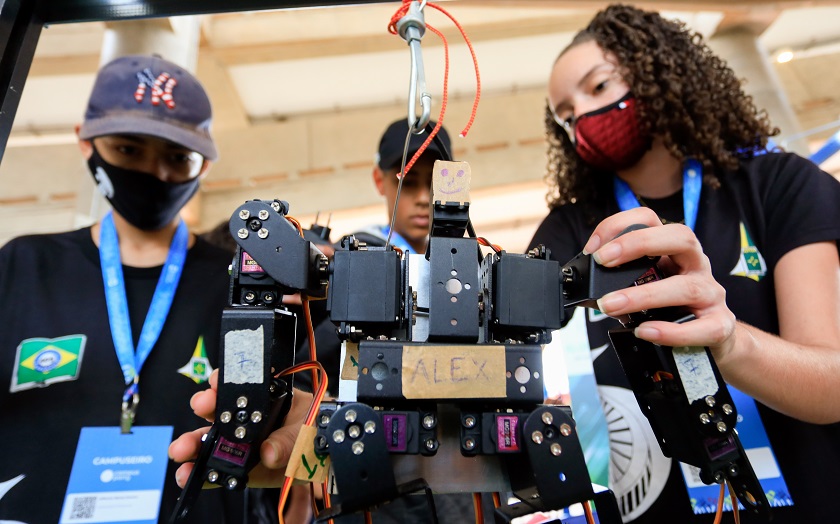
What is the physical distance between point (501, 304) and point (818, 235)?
3.01 ft

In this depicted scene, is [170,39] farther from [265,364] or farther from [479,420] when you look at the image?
[479,420]

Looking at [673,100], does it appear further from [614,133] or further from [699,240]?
[699,240]

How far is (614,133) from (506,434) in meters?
1.06

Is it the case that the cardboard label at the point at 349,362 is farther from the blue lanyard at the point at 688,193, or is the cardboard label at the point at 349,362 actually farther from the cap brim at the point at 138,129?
the cap brim at the point at 138,129

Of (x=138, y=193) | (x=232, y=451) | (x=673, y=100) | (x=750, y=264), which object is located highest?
(x=673, y=100)

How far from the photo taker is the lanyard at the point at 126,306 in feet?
4.70

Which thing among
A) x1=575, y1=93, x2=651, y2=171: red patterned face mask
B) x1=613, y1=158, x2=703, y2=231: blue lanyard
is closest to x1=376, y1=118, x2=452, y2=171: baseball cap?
x1=575, y1=93, x2=651, y2=171: red patterned face mask

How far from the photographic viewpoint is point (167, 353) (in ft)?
4.96

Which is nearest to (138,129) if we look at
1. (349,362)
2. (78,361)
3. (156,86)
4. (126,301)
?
(156,86)

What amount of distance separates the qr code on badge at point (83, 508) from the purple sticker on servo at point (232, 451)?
0.88m

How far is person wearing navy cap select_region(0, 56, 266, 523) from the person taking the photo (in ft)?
4.34

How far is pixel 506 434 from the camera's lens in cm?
74

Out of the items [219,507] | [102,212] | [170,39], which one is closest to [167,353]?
[219,507]

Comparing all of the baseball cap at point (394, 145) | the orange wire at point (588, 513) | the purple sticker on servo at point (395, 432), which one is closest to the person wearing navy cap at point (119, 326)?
the baseball cap at point (394, 145)
